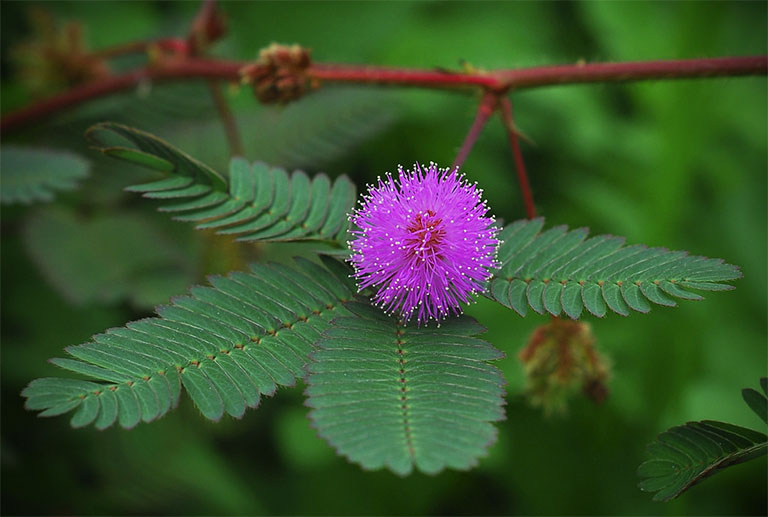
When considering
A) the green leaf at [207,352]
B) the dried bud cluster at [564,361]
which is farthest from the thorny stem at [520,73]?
the green leaf at [207,352]

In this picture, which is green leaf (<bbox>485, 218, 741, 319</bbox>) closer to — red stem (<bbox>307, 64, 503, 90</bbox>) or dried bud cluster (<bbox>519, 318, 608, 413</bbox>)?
dried bud cluster (<bbox>519, 318, 608, 413</bbox>)

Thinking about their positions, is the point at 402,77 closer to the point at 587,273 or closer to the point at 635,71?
the point at 635,71

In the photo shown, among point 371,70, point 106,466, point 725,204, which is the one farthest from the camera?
point 725,204

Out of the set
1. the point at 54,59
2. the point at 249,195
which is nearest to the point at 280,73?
the point at 249,195

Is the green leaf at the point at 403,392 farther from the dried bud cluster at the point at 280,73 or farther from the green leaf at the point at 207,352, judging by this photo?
the dried bud cluster at the point at 280,73

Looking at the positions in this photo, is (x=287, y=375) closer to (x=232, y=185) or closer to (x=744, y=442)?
(x=232, y=185)

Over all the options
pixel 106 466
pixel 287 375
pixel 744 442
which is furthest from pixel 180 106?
pixel 744 442

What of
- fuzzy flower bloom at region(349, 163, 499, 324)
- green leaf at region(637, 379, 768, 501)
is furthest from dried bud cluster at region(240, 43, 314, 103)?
green leaf at region(637, 379, 768, 501)
